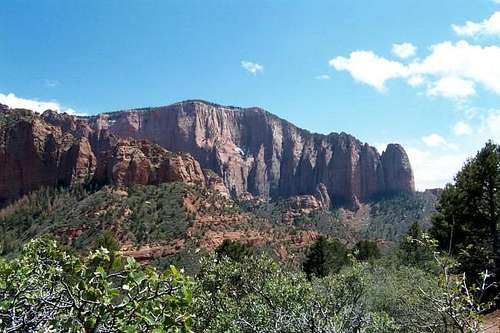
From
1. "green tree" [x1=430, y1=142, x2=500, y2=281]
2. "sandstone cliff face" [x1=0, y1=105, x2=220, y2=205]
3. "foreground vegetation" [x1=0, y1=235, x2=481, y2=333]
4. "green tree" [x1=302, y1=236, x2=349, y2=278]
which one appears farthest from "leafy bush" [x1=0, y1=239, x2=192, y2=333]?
"sandstone cliff face" [x1=0, y1=105, x2=220, y2=205]

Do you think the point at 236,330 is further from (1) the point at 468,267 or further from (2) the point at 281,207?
(2) the point at 281,207

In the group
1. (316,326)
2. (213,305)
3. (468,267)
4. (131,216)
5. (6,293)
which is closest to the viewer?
(6,293)

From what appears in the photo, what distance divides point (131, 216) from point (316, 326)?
6364 cm

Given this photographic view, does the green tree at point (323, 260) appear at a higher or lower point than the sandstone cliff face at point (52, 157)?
lower

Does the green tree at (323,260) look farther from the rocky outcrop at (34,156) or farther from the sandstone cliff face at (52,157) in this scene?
the rocky outcrop at (34,156)

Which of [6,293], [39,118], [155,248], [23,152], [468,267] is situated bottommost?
[155,248]

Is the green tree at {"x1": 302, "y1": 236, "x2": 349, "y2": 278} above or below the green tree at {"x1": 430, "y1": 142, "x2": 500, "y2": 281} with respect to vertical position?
below

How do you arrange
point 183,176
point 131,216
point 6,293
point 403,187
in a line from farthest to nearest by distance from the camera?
point 403,187 → point 183,176 → point 131,216 → point 6,293

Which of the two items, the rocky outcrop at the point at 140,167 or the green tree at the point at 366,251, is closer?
the green tree at the point at 366,251

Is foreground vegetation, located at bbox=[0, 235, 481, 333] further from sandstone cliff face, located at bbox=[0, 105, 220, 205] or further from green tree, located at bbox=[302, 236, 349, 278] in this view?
sandstone cliff face, located at bbox=[0, 105, 220, 205]

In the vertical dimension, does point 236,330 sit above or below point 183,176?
below

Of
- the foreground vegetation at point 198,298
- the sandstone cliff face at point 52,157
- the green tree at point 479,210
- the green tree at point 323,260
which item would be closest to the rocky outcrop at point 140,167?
the sandstone cliff face at point 52,157

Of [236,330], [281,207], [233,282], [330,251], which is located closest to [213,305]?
[233,282]

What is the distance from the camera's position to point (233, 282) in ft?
48.4
